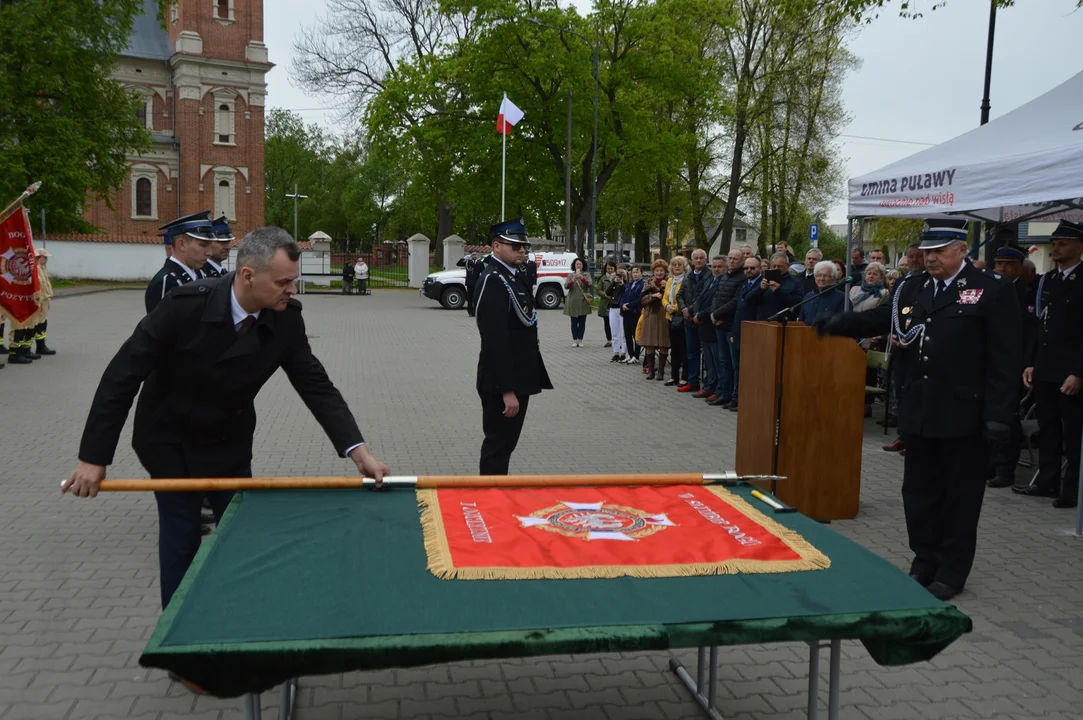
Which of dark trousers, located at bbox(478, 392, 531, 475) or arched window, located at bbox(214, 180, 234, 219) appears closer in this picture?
dark trousers, located at bbox(478, 392, 531, 475)

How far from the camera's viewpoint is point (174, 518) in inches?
156

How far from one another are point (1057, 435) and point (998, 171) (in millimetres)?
2204

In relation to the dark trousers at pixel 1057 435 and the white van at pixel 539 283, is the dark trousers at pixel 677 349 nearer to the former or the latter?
the dark trousers at pixel 1057 435

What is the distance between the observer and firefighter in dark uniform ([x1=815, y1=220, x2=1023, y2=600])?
5027mm

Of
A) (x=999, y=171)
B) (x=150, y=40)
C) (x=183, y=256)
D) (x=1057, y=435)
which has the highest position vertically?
(x=150, y=40)

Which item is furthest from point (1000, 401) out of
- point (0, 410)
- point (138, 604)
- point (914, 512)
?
point (0, 410)

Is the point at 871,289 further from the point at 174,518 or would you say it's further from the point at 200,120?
the point at 200,120

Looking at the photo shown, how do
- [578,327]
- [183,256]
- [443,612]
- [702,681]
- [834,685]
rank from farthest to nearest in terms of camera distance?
1. [578,327]
2. [183,256]
3. [702,681]
4. [834,685]
5. [443,612]

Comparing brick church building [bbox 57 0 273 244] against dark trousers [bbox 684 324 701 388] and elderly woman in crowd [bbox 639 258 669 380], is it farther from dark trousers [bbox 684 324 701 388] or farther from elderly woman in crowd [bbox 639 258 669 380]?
dark trousers [bbox 684 324 701 388]

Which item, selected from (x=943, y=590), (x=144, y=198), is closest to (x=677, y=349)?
(x=943, y=590)

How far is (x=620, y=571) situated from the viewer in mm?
3102

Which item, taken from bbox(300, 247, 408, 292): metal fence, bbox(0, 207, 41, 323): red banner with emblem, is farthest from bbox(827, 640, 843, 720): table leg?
bbox(300, 247, 408, 292): metal fence

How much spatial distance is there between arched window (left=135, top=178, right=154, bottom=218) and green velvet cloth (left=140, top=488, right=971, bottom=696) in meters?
59.8

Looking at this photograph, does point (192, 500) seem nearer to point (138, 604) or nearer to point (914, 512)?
point (138, 604)
